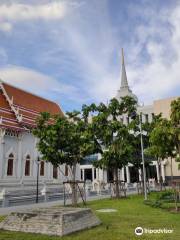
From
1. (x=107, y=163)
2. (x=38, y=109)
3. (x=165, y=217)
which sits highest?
(x=38, y=109)

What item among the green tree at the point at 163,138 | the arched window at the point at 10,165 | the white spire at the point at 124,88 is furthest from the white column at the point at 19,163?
the white spire at the point at 124,88

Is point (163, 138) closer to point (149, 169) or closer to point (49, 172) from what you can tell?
point (49, 172)

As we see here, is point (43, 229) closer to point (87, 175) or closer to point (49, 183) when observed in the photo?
point (49, 183)

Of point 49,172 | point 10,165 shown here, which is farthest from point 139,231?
point 49,172

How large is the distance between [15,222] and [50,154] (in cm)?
875

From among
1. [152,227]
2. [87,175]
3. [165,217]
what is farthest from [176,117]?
[87,175]

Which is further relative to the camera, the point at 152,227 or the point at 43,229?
the point at 152,227

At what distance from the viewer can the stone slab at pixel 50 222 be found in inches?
381

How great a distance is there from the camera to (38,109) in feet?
134

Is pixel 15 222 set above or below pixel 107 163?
below

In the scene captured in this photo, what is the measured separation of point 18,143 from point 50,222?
24.8m

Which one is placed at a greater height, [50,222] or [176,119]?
[176,119]

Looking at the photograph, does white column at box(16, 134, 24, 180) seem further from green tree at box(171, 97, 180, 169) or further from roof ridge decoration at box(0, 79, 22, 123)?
green tree at box(171, 97, 180, 169)

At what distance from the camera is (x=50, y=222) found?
9930 mm
